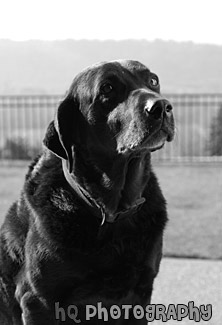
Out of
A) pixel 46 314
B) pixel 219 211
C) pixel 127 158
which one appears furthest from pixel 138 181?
pixel 219 211

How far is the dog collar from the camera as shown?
265 centimetres

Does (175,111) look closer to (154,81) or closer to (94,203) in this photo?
(154,81)

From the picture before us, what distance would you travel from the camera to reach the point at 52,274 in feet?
8.20

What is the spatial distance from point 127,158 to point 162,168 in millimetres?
8581

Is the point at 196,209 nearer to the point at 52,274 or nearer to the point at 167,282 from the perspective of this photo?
the point at 167,282

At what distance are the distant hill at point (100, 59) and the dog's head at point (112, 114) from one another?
8.49 meters

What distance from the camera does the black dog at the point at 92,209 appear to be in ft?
8.21

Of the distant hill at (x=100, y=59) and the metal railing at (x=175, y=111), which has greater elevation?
the distant hill at (x=100, y=59)

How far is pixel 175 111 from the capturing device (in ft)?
39.7

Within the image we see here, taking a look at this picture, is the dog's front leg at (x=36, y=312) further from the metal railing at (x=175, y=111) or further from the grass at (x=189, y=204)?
the metal railing at (x=175, y=111)

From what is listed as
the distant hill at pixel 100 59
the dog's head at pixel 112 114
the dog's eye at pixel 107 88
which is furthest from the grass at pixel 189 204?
the dog's eye at pixel 107 88

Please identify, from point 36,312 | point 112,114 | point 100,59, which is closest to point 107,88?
point 112,114

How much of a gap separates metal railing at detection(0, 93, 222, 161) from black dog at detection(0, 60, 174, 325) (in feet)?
30.7

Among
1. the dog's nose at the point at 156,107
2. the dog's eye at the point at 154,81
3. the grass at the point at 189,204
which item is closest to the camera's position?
the dog's nose at the point at 156,107
